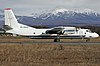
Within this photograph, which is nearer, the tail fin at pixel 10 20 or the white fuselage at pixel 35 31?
the white fuselage at pixel 35 31

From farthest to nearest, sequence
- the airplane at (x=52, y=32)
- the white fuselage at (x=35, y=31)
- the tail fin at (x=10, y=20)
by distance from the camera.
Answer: the tail fin at (x=10, y=20), the white fuselage at (x=35, y=31), the airplane at (x=52, y=32)

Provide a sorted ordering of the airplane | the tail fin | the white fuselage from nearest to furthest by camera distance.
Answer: the airplane < the white fuselage < the tail fin

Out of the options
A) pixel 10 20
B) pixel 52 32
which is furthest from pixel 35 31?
pixel 10 20

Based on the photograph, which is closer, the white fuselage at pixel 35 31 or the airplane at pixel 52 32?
the airplane at pixel 52 32

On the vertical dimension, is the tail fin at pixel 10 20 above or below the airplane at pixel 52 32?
above

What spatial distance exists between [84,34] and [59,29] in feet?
20.8

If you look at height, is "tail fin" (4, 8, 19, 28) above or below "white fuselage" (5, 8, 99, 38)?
above

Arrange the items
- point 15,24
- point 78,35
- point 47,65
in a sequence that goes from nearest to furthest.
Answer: point 47,65 < point 78,35 < point 15,24

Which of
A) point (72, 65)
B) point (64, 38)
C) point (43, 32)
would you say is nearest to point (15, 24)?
point (43, 32)

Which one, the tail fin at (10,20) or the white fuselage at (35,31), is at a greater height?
the tail fin at (10,20)

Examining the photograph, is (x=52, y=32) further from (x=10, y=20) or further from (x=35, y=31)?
(x=10, y=20)

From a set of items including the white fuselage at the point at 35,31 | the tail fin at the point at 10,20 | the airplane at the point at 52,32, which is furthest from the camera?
the tail fin at the point at 10,20

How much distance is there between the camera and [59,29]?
75.5 meters

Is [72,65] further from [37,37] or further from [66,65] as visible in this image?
[37,37]
